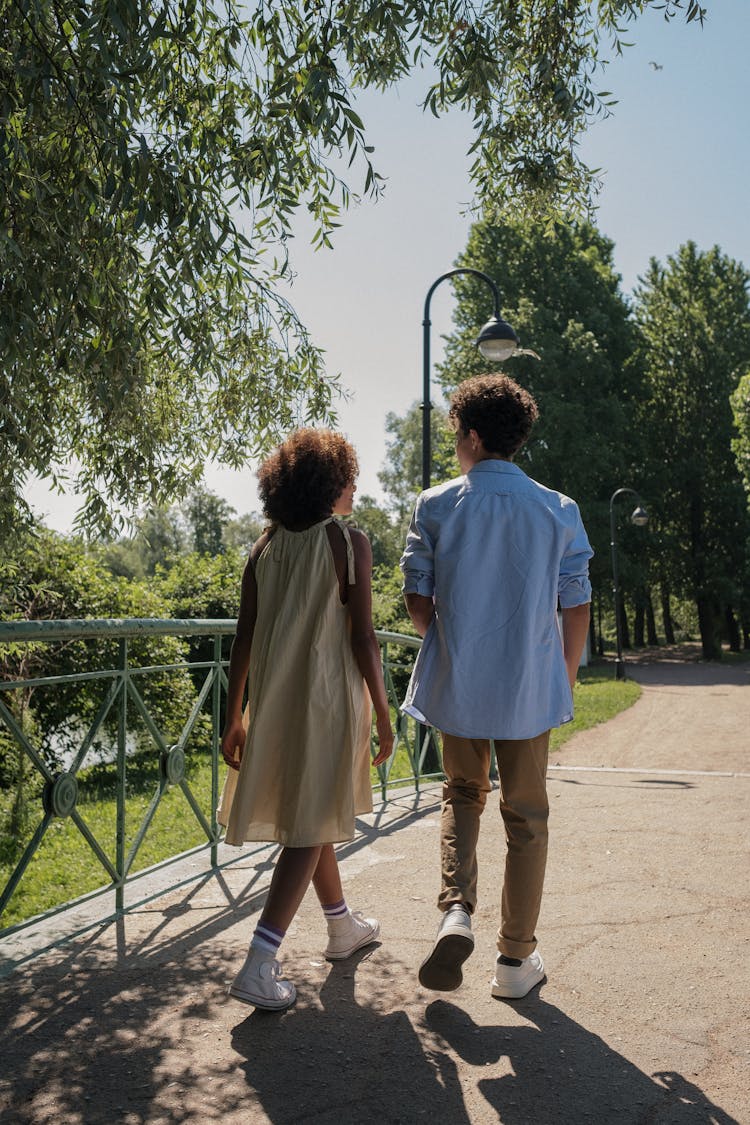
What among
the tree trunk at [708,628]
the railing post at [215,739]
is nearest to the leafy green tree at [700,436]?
the tree trunk at [708,628]

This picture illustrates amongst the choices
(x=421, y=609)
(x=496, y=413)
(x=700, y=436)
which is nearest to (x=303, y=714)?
(x=421, y=609)

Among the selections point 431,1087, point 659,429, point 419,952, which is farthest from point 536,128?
point 659,429

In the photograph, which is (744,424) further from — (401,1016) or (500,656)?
(401,1016)

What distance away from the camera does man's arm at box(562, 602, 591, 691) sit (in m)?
3.25

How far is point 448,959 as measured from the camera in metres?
2.96

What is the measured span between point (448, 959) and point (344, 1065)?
1.48ft

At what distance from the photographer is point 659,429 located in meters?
37.6

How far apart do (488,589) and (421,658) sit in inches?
14.2

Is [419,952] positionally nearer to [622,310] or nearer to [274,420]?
A: [274,420]

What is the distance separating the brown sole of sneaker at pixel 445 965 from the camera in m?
2.94

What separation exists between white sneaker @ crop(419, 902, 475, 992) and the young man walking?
86mm

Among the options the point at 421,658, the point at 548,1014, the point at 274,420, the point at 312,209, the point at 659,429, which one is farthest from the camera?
the point at 659,429

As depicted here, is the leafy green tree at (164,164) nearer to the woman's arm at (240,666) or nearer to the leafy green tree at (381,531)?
the woman's arm at (240,666)

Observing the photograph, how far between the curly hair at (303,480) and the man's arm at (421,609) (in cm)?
41
